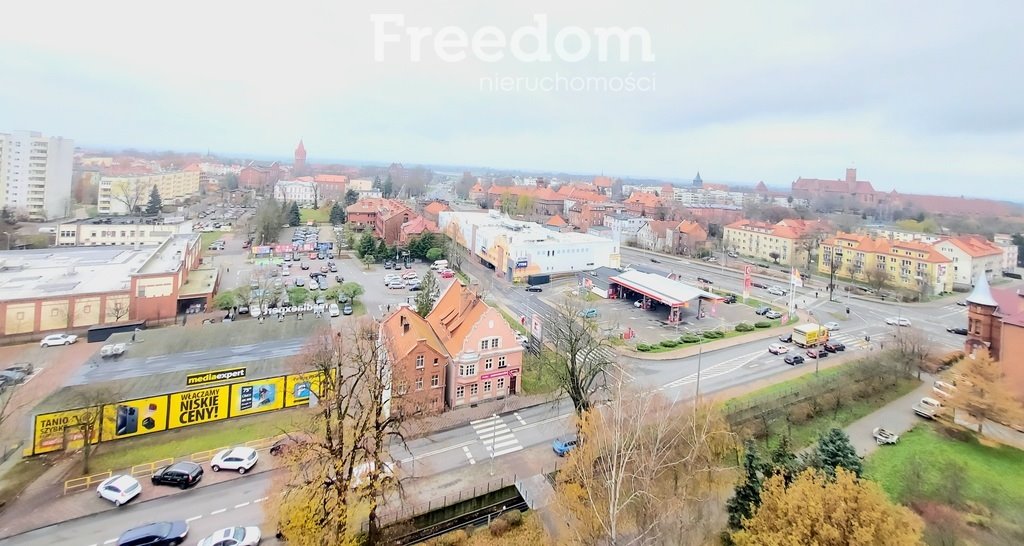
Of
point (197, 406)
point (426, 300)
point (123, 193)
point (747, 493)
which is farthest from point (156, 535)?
point (123, 193)

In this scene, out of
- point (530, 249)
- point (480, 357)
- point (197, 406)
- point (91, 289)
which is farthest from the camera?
point (530, 249)

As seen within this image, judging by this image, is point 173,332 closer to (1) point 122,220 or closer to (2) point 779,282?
(1) point 122,220

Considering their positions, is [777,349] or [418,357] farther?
[777,349]

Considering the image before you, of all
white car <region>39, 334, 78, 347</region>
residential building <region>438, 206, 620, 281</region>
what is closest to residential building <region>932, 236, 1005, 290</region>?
residential building <region>438, 206, 620, 281</region>

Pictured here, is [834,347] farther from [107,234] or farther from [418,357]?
[107,234]

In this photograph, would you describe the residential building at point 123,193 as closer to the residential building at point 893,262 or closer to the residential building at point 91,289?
the residential building at point 91,289

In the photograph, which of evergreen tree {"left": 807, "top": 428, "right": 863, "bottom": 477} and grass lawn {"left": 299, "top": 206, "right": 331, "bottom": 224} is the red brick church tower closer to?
grass lawn {"left": 299, "top": 206, "right": 331, "bottom": 224}
